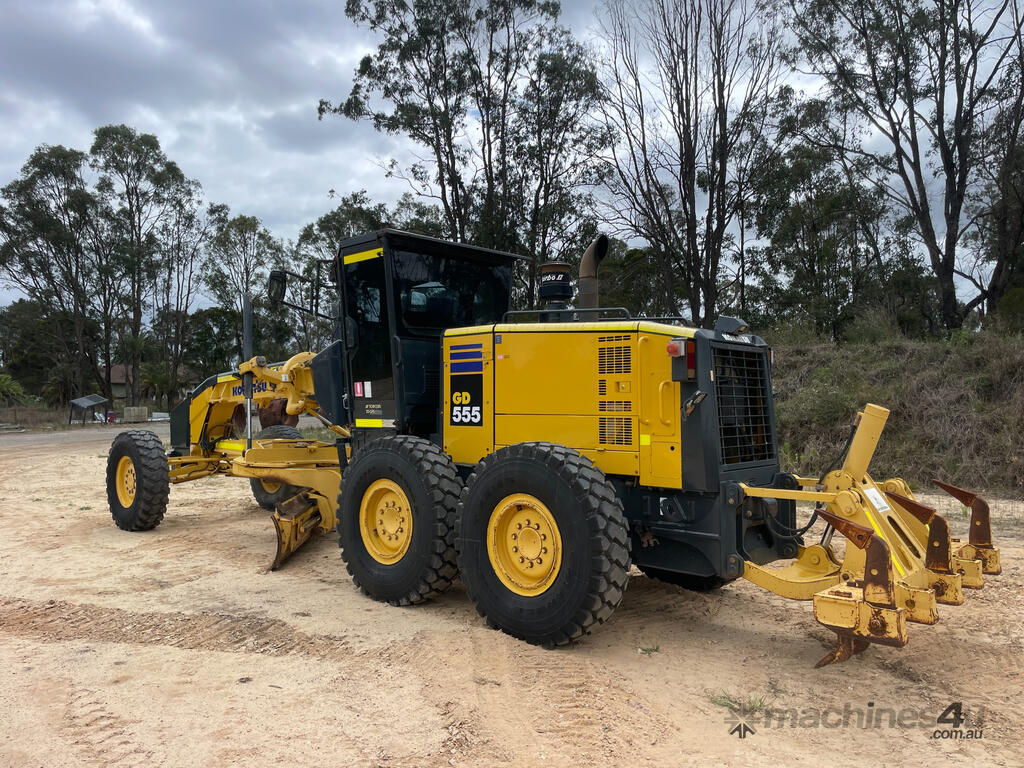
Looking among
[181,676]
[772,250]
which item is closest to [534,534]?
[181,676]

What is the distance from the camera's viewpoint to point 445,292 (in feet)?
20.7

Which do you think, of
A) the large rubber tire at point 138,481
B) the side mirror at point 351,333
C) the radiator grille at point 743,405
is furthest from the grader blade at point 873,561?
the large rubber tire at point 138,481

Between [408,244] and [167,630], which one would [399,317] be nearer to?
[408,244]

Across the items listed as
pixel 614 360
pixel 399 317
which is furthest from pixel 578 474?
pixel 399 317

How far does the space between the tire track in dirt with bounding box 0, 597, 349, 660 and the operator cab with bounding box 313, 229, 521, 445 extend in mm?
1868

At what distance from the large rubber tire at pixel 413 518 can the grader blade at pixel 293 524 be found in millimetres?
1208

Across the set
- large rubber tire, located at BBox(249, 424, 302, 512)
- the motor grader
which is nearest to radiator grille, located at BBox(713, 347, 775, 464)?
the motor grader

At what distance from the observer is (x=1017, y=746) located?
10.7 feet

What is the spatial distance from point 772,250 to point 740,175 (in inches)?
320

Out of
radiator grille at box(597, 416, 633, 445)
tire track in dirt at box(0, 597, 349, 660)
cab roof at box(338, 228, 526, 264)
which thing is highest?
cab roof at box(338, 228, 526, 264)

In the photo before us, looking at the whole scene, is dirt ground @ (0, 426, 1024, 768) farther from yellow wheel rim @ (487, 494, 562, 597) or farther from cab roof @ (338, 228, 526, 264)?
cab roof @ (338, 228, 526, 264)

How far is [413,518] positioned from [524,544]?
97 cm

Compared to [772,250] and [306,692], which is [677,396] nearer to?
[306,692]

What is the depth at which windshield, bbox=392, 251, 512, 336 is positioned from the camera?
602 cm
